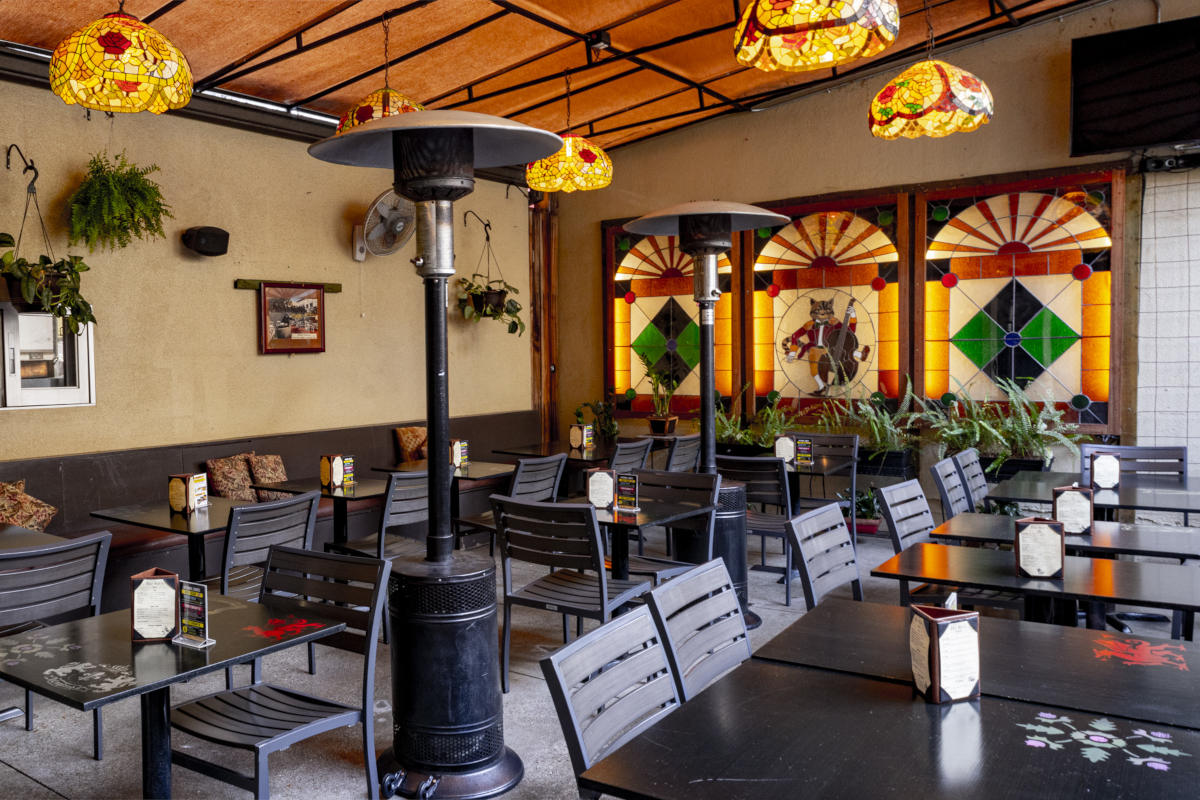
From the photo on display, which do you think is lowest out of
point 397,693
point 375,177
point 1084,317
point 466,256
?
point 397,693

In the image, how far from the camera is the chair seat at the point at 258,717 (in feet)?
7.92

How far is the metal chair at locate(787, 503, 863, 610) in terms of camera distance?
2992 mm

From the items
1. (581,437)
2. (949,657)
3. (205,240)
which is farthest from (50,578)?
(581,437)

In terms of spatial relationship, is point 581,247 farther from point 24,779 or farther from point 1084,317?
point 24,779

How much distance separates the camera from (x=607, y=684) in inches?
76.7

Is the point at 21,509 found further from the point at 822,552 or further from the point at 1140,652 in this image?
the point at 1140,652

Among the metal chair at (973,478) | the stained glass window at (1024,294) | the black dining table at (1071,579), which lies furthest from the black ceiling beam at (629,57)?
the black dining table at (1071,579)

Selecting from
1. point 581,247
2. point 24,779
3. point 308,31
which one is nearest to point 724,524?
point 24,779

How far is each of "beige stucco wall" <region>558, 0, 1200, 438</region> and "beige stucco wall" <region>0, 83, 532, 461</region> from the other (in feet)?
4.77

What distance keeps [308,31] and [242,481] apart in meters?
2.88

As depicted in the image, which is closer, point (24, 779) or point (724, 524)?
point (24, 779)

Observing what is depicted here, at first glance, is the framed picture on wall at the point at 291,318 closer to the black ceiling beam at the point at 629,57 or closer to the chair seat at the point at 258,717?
the black ceiling beam at the point at 629,57

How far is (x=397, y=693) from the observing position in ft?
9.86

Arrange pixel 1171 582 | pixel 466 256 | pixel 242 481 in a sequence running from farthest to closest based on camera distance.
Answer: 1. pixel 466 256
2. pixel 242 481
3. pixel 1171 582
